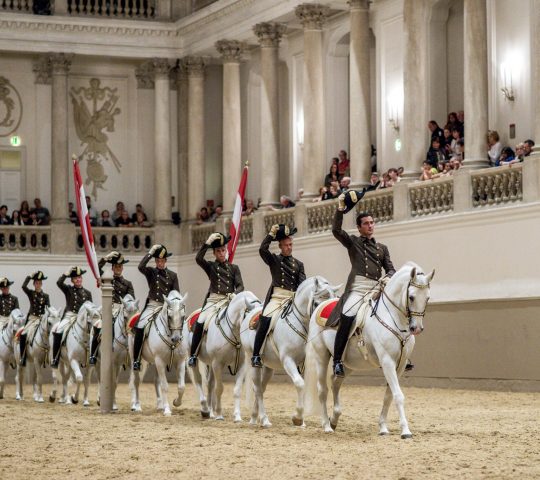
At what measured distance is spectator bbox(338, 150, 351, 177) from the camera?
30219 millimetres

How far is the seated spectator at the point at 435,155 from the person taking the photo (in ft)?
85.4

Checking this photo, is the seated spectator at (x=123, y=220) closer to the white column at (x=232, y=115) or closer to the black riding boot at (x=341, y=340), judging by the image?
the white column at (x=232, y=115)

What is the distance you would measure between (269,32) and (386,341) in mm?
19268

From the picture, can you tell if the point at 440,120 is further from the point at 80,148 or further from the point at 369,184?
the point at 80,148

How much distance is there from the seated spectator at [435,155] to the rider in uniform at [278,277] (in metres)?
10.6

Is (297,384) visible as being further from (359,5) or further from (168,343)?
(359,5)

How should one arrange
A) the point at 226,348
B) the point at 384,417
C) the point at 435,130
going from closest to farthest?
the point at 384,417, the point at 226,348, the point at 435,130

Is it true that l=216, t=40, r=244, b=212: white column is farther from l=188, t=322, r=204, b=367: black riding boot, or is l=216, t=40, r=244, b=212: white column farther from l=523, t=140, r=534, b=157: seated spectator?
l=188, t=322, r=204, b=367: black riding boot

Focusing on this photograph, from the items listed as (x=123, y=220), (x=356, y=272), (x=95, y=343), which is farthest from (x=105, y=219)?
(x=356, y=272)

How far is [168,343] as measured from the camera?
18109 millimetres

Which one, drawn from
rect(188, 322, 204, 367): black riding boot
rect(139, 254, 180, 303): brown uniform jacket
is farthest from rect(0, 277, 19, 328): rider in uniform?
rect(188, 322, 204, 367): black riding boot

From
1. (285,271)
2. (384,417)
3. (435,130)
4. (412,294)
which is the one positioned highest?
(435,130)

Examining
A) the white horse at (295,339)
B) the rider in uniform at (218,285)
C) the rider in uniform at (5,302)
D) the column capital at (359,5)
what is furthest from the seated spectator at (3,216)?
the white horse at (295,339)

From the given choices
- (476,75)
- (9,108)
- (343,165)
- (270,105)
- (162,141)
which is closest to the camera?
(476,75)
